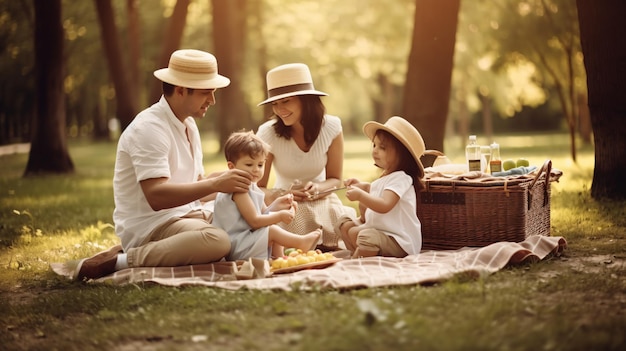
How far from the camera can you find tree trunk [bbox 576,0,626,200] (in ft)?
28.1

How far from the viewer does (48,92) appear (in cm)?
1564

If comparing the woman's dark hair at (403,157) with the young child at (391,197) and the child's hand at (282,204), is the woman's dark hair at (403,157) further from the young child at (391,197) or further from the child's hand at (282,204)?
the child's hand at (282,204)

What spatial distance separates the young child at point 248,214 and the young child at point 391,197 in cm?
62

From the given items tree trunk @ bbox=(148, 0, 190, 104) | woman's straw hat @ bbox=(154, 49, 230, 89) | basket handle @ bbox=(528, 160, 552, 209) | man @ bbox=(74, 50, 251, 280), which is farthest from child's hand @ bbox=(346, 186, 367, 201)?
tree trunk @ bbox=(148, 0, 190, 104)

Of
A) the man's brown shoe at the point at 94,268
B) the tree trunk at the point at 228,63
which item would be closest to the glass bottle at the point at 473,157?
the man's brown shoe at the point at 94,268

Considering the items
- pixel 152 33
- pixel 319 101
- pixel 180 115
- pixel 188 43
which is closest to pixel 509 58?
pixel 188 43

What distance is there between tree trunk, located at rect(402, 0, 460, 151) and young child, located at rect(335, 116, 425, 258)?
13.3 feet

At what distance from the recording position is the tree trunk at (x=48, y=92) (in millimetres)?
15414

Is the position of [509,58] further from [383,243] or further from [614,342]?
[614,342]

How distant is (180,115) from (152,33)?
24816 millimetres

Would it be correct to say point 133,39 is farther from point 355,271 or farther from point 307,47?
point 355,271

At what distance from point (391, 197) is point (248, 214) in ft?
3.59

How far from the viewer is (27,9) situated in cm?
2338

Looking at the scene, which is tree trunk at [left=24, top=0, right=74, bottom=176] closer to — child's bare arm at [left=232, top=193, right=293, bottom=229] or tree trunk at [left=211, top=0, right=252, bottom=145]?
tree trunk at [left=211, top=0, right=252, bottom=145]
